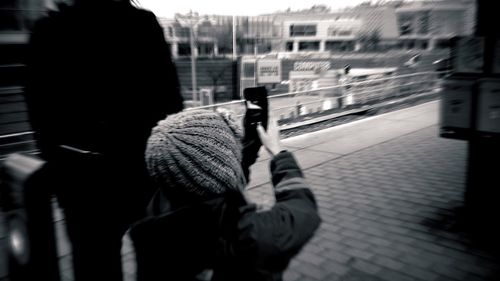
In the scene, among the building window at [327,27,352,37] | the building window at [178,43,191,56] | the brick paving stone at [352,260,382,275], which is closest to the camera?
the brick paving stone at [352,260,382,275]

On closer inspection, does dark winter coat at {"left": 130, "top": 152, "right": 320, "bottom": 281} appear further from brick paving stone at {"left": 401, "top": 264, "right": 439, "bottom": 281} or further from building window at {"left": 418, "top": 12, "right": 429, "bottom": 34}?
building window at {"left": 418, "top": 12, "right": 429, "bottom": 34}

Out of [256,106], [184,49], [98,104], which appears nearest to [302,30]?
[184,49]

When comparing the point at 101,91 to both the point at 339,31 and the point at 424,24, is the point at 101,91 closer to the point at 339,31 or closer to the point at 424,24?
the point at 339,31

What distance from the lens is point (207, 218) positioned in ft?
3.54

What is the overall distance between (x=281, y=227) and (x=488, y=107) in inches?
128

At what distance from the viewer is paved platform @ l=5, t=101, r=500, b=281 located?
2.96 metres

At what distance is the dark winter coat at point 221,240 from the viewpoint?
1.08m

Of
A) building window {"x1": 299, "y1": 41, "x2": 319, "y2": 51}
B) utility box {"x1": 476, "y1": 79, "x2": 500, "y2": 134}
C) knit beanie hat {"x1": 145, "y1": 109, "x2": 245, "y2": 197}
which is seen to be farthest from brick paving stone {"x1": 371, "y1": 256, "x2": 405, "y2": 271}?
building window {"x1": 299, "y1": 41, "x2": 319, "y2": 51}

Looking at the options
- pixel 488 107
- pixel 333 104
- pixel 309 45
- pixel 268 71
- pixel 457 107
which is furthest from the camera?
pixel 309 45

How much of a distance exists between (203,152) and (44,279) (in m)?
0.80

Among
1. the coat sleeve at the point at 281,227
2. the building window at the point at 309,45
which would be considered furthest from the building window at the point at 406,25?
the coat sleeve at the point at 281,227

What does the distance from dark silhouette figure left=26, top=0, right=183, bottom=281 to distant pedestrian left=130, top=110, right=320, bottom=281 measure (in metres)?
0.60

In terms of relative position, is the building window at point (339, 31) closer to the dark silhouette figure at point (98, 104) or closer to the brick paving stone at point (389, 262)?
the brick paving stone at point (389, 262)

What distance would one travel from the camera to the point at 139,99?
1.76 m
